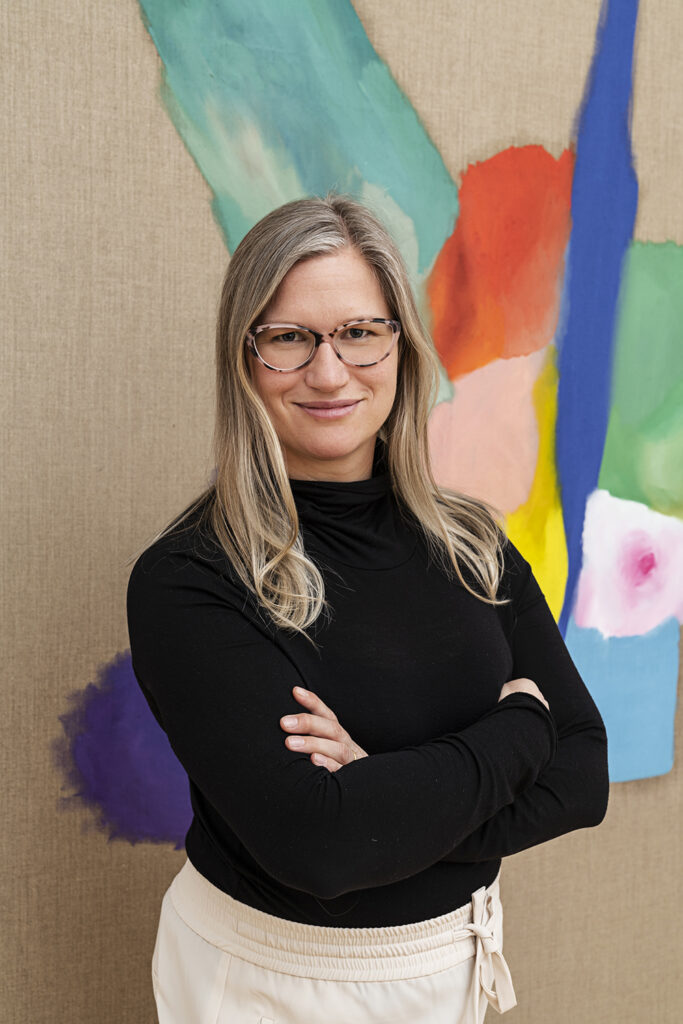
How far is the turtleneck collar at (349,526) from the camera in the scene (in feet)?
4.42

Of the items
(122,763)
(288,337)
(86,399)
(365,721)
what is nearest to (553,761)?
(365,721)

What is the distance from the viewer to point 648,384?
7.85 feet

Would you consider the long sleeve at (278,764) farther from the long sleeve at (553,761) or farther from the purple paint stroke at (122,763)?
the purple paint stroke at (122,763)

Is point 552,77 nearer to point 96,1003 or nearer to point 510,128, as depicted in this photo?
point 510,128

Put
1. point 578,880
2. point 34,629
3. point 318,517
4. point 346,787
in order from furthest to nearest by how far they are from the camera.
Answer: point 578,880, point 34,629, point 318,517, point 346,787

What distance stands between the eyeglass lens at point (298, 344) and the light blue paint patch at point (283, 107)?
0.67m

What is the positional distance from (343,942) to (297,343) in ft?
2.56

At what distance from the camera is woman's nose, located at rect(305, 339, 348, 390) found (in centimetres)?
128

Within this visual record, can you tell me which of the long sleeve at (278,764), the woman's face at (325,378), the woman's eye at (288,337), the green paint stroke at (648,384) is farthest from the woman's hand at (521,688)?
the green paint stroke at (648,384)

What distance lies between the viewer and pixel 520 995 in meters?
2.37

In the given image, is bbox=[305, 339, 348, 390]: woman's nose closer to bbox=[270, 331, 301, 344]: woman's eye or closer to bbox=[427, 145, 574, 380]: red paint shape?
bbox=[270, 331, 301, 344]: woman's eye

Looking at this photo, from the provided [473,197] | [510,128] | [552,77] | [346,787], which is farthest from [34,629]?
[552,77]

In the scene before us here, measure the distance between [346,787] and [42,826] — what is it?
93 centimetres

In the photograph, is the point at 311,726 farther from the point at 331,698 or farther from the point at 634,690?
the point at 634,690
